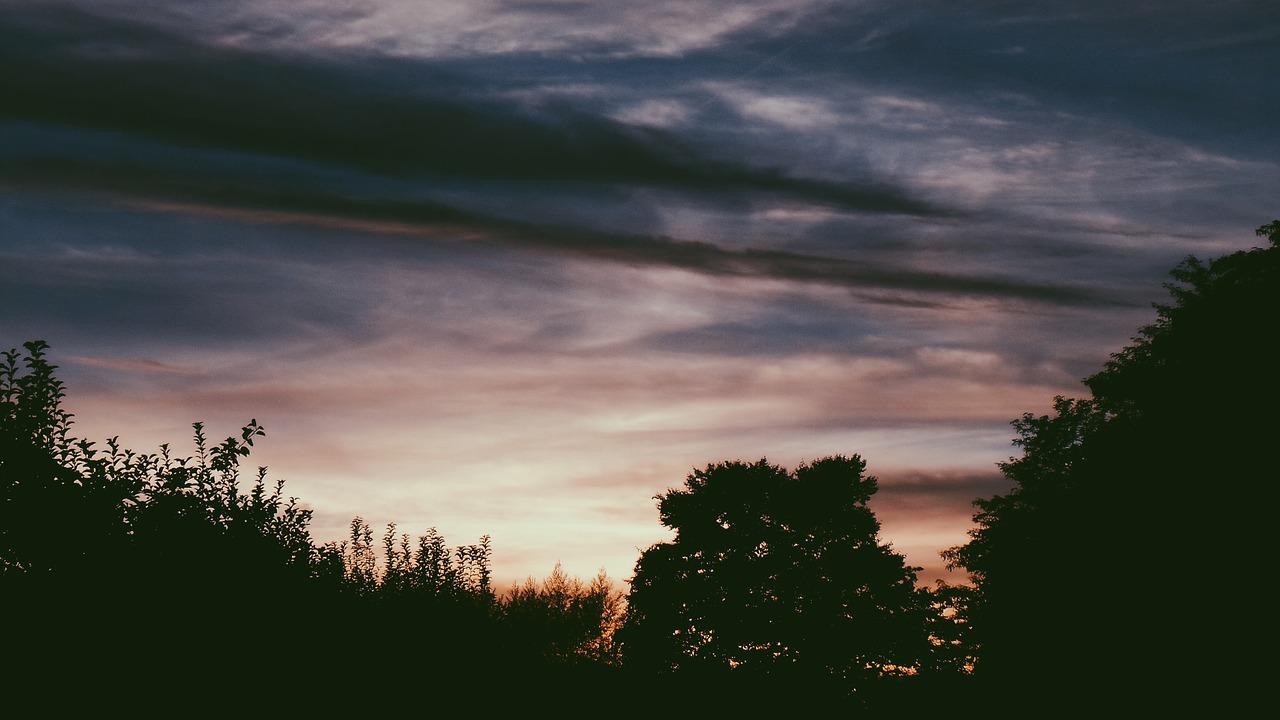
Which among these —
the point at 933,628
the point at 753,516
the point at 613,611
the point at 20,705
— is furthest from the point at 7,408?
the point at 613,611

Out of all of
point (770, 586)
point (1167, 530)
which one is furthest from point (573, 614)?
point (1167, 530)

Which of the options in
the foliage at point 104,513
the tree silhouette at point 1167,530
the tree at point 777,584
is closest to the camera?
the foliage at point 104,513

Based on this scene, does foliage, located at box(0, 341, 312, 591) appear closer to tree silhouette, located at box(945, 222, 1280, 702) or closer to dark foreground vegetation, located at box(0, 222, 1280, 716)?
dark foreground vegetation, located at box(0, 222, 1280, 716)

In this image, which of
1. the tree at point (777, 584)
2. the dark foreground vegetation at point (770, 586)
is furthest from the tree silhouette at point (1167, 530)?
the tree at point (777, 584)

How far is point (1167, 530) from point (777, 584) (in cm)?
2920

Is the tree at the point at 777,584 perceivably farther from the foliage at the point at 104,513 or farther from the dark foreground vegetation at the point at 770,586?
the foliage at the point at 104,513

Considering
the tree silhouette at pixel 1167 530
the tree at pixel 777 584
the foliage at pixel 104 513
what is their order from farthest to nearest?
the tree at pixel 777 584
the tree silhouette at pixel 1167 530
the foliage at pixel 104 513

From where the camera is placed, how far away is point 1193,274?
38844 mm

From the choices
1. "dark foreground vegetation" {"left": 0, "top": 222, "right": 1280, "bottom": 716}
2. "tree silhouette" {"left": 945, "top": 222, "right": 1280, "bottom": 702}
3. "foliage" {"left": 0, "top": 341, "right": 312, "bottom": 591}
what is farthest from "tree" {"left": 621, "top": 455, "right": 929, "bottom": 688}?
"foliage" {"left": 0, "top": 341, "right": 312, "bottom": 591}

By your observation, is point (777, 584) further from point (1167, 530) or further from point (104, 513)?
point (104, 513)

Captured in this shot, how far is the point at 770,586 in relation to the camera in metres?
54.9

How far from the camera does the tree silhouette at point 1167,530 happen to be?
26281 millimetres

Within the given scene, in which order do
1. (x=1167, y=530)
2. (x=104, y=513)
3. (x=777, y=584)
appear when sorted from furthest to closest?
(x=777, y=584) < (x=1167, y=530) < (x=104, y=513)

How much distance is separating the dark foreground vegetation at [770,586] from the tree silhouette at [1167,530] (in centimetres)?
7
